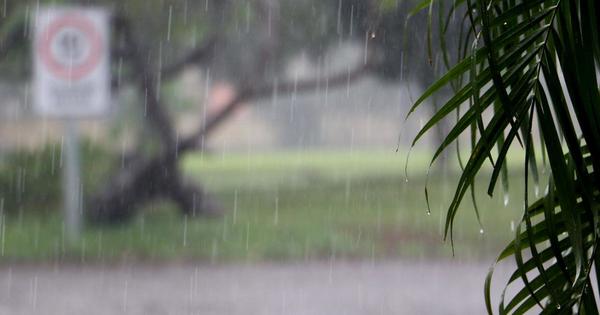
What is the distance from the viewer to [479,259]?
5.41 metres

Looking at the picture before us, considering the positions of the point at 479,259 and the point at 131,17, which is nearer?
the point at 479,259

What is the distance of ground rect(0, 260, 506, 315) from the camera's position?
4.24 metres

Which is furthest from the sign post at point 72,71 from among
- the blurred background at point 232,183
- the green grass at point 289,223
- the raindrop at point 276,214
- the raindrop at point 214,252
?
the raindrop at point 276,214

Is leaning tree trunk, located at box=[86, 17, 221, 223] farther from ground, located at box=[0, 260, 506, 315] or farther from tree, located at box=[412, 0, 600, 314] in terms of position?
tree, located at box=[412, 0, 600, 314]

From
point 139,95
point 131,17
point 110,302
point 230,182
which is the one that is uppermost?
point 131,17

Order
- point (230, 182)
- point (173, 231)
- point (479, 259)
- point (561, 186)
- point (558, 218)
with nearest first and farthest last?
1. point (561, 186)
2. point (558, 218)
3. point (479, 259)
4. point (173, 231)
5. point (230, 182)

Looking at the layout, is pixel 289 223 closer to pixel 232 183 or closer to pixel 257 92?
pixel 257 92

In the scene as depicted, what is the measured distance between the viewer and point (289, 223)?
625 centimetres

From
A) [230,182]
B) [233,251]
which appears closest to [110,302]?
[233,251]

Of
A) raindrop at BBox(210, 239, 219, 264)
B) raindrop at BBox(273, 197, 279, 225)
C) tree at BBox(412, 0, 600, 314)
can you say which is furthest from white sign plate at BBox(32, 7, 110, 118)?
tree at BBox(412, 0, 600, 314)

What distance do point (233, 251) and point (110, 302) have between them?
1.29 metres

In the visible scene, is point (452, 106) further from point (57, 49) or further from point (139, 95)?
point (139, 95)

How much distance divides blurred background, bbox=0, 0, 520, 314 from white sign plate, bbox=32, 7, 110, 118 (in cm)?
75

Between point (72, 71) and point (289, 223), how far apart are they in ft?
5.42
